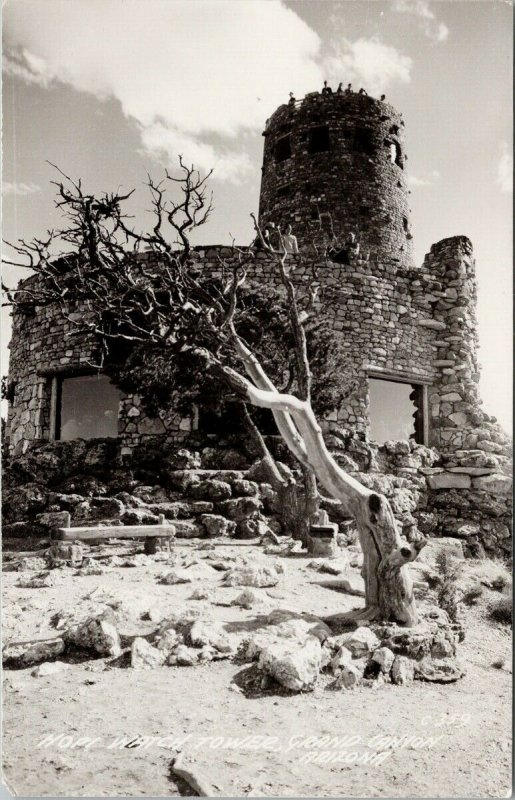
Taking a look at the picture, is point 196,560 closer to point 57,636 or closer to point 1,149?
point 57,636

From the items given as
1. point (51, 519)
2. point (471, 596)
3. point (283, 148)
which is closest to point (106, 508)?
point (51, 519)

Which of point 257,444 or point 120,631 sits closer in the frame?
point 120,631

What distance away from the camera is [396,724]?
321 centimetres

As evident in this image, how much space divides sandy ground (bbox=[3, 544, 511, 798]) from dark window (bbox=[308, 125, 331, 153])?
1675cm

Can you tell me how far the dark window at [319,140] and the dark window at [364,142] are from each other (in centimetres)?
90

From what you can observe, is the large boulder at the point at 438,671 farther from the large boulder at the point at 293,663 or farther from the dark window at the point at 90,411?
the dark window at the point at 90,411

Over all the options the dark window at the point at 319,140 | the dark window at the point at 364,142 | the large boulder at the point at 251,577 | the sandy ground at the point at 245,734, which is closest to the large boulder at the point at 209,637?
the sandy ground at the point at 245,734

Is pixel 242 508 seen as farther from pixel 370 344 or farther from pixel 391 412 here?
pixel 391 412

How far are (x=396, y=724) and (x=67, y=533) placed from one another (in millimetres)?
4859

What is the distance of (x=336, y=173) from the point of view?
1748 centimetres

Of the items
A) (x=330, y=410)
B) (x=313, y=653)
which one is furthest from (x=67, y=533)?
(x=330, y=410)

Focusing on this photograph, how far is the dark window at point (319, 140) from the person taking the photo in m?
17.7

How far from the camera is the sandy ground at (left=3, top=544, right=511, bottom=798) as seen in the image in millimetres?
2725

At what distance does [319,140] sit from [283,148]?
1.17 meters
